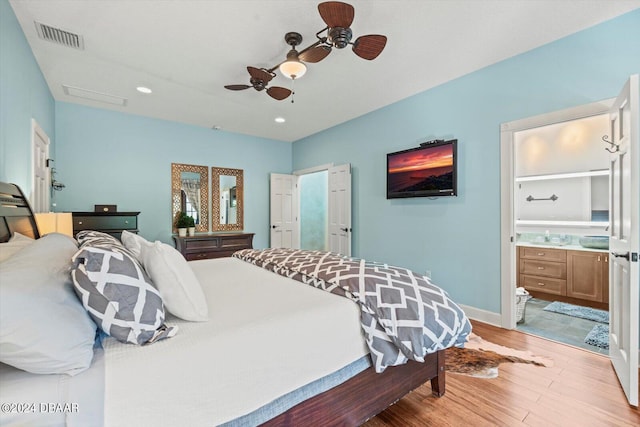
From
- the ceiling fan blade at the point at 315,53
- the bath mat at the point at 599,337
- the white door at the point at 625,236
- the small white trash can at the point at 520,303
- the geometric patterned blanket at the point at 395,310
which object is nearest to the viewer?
the geometric patterned blanket at the point at 395,310

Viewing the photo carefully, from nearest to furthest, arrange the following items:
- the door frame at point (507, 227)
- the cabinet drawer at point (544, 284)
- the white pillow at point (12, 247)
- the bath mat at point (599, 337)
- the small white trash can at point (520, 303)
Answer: the white pillow at point (12, 247), the bath mat at point (599, 337), the door frame at point (507, 227), the small white trash can at point (520, 303), the cabinet drawer at point (544, 284)

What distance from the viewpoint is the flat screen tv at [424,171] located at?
3.37 meters

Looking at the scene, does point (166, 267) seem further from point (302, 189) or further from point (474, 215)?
point (302, 189)

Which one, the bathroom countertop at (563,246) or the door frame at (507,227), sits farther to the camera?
the bathroom countertop at (563,246)

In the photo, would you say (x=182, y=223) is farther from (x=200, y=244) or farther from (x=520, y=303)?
(x=520, y=303)

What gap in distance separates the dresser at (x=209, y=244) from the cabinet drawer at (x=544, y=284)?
448 cm

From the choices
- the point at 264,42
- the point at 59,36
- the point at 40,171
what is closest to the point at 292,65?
the point at 264,42

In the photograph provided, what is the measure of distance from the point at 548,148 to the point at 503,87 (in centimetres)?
228

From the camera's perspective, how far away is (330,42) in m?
2.24

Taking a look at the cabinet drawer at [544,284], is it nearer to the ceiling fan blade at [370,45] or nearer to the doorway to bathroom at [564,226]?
the doorway to bathroom at [564,226]

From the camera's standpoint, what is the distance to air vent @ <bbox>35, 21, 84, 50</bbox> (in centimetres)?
237

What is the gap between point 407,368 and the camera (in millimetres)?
1652

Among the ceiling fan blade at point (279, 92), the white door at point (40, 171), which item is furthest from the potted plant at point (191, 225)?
the ceiling fan blade at point (279, 92)

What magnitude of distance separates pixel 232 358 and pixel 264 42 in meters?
2.59
